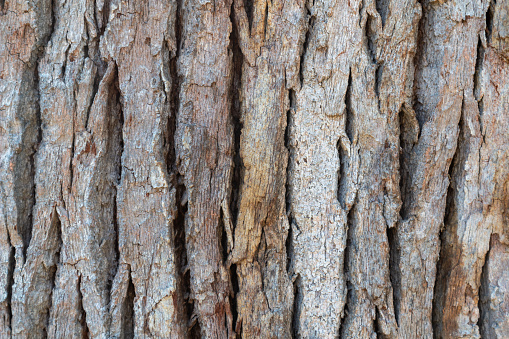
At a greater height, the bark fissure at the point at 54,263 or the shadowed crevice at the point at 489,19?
the shadowed crevice at the point at 489,19

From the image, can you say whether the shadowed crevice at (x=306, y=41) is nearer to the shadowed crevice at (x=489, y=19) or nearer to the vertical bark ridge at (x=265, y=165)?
the vertical bark ridge at (x=265, y=165)

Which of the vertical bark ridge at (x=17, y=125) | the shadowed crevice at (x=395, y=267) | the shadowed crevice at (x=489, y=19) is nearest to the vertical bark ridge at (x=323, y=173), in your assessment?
the shadowed crevice at (x=395, y=267)

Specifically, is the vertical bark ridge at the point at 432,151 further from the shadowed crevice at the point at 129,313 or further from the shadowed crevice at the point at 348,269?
the shadowed crevice at the point at 129,313

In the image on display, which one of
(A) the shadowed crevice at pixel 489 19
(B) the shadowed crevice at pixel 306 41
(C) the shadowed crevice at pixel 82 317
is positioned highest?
(A) the shadowed crevice at pixel 489 19

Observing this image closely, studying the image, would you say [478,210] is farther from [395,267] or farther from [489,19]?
[489,19]

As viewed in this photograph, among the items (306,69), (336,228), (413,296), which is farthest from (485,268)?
(306,69)

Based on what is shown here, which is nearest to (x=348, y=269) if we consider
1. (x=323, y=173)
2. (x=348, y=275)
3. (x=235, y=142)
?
(x=348, y=275)

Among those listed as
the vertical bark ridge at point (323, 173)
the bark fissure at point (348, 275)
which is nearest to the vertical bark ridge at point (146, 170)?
the vertical bark ridge at point (323, 173)

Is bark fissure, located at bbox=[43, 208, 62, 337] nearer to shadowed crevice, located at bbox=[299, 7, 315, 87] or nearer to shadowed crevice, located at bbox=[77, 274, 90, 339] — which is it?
shadowed crevice, located at bbox=[77, 274, 90, 339]

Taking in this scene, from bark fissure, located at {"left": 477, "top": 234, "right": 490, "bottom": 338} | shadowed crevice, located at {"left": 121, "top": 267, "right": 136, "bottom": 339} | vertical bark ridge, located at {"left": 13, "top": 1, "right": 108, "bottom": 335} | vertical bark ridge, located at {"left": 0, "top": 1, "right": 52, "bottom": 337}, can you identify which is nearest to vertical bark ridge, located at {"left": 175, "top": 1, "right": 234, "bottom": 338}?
shadowed crevice, located at {"left": 121, "top": 267, "right": 136, "bottom": 339}
